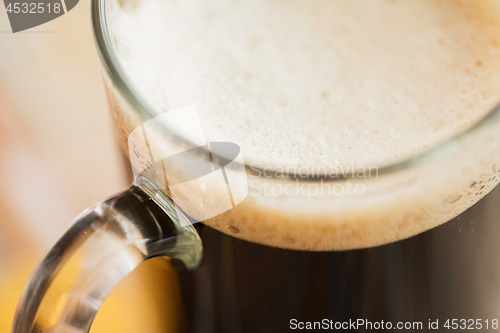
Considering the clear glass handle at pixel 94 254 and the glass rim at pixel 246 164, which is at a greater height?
the glass rim at pixel 246 164

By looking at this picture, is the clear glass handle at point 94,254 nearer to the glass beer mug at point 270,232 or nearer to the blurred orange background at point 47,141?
the glass beer mug at point 270,232

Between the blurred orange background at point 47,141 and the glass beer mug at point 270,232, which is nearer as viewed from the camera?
the glass beer mug at point 270,232

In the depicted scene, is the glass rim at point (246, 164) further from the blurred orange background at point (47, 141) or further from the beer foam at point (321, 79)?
the blurred orange background at point (47, 141)

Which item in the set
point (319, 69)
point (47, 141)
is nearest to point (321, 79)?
point (319, 69)

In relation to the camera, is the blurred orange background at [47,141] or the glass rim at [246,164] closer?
the glass rim at [246,164]

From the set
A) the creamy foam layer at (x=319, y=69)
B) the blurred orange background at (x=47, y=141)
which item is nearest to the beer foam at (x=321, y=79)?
the creamy foam layer at (x=319, y=69)

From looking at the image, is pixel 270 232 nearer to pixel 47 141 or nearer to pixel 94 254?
pixel 94 254
